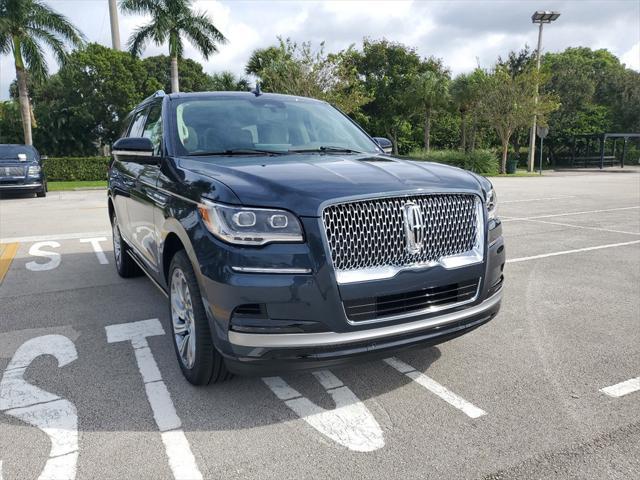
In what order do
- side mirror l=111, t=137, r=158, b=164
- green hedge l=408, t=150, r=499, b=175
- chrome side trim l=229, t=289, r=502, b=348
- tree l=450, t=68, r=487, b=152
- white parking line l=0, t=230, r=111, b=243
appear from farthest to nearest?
tree l=450, t=68, r=487, b=152 < green hedge l=408, t=150, r=499, b=175 < white parking line l=0, t=230, r=111, b=243 < side mirror l=111, t=137, r=158, b=164 < chrome side trim l=229, t=289, r=502, b=348

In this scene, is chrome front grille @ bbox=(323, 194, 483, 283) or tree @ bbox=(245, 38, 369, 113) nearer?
chrome front grille @ bbox=(323, 194, 483, 283)

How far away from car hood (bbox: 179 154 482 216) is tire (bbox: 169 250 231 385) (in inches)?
24.2

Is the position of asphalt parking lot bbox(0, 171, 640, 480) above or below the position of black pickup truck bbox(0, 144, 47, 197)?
below

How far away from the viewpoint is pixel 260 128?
4.16m

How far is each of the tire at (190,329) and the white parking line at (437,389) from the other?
120cm

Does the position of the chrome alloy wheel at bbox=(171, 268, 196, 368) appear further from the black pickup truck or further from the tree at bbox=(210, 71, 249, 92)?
the tree at bbox=(210, 71, 249, 92)

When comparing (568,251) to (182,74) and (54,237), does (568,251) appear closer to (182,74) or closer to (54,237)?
(54,237)

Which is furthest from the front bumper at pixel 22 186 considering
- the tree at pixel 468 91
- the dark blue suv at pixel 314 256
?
the tree at pixel 468 91

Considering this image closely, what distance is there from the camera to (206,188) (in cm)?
290

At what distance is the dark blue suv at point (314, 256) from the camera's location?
2635 mm

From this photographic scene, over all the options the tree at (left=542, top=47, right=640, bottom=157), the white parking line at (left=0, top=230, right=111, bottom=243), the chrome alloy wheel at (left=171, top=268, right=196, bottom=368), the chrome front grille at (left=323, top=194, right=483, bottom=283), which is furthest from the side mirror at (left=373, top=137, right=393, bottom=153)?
the tree at (left=542, top=47, right=640, bottom=157)

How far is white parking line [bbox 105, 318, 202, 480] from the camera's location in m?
2.53

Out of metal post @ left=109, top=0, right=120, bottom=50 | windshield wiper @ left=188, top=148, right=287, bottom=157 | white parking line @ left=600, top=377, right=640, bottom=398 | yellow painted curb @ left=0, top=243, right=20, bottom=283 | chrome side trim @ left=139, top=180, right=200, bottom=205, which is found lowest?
white parking line @ left=600, top=377, right=640, bottom=398

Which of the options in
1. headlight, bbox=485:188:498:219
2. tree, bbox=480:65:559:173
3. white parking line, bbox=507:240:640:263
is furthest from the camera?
tree, bbox=480:65:559:173
